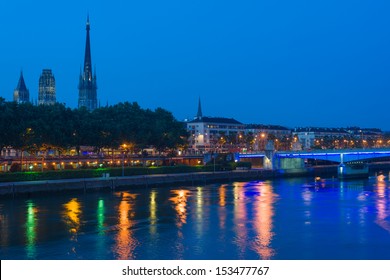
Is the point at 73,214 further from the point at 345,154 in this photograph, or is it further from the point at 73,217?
the point at 345,154

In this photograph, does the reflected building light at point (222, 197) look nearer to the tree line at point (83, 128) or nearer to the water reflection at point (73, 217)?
the water reflection at point (73, 217)

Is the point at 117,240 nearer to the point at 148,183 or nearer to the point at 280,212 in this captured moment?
the point at 280,212

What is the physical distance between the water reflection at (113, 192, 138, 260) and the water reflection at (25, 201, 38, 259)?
14.3 feet

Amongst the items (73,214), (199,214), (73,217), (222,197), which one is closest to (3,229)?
(73,217)

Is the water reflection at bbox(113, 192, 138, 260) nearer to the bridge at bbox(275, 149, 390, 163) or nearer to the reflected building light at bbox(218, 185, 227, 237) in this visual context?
the reflected building light at bbox(218, 185, 227, 237)

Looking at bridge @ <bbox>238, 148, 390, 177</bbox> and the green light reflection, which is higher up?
bridge @ <bbox>238, 148, 390, 177</bbox>

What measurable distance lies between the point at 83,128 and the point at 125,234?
54626mm

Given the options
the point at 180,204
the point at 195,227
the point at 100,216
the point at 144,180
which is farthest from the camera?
the point at 144,180

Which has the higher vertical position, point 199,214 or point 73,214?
point 73,214

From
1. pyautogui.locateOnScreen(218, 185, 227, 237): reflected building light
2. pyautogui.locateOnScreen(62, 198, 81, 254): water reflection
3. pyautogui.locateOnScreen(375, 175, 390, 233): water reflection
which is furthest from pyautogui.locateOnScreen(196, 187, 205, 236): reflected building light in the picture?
pyautogui.locateOnScreen(375, 175, 390, 233): water reflection

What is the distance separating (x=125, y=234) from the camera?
112 feet

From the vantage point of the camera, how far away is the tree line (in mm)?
72188

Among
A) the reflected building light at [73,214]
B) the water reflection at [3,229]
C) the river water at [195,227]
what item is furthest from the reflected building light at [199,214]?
the water reflection at [3,229]

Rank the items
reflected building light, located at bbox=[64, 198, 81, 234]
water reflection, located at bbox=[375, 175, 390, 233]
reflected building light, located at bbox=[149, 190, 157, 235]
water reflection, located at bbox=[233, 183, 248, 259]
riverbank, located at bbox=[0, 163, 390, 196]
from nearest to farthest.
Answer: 1. water reflection, located at bbox=[233, 183, 248, 259]
2. reflected building light, located at bbox=[149, 190, 157, 235]
3. reflected building light, located at bbox=[64, 198, 81, 234]
4. water reflection, located at bbox=[375, 175, 390, 233]
5. riverbank, located at bbox=[0, 163, 390, 196]
